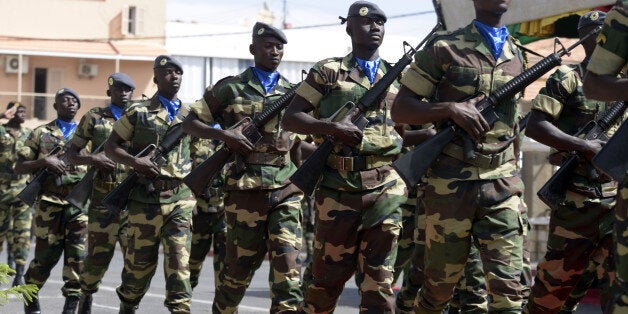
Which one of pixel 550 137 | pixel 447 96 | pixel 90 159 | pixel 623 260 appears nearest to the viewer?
pixel 623 260

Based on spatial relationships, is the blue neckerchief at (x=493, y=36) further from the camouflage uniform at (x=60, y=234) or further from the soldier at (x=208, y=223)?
the camouflage uniform at (x=60, y=234)

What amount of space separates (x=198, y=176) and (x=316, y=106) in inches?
63.9

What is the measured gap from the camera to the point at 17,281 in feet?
59.2

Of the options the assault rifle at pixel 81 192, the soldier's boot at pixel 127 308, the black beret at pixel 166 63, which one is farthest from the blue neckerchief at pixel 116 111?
the soldier's boot at pixel 127 308

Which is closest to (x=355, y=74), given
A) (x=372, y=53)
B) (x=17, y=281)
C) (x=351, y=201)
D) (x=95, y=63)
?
(x=372, y=53)

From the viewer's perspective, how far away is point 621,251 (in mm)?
5641

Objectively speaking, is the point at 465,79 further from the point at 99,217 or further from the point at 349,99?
the point at 99,217

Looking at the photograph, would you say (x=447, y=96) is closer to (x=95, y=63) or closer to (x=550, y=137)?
(x=550, y=137)

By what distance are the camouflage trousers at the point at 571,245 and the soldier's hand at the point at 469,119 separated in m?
1.51

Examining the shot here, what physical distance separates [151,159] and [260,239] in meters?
1.54

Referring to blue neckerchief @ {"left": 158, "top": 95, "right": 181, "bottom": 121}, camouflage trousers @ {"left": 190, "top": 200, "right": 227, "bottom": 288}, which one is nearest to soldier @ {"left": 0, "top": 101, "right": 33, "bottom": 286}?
camouflage trousers @ {"left": 190, "top": 200, "right": 227, "bottom": 288}

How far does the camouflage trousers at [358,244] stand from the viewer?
8492 millimetres

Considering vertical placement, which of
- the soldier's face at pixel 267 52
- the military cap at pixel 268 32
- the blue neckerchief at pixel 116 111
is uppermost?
the military cap at pixel 268 32

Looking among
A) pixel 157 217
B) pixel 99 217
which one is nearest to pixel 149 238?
pixel 157 217
